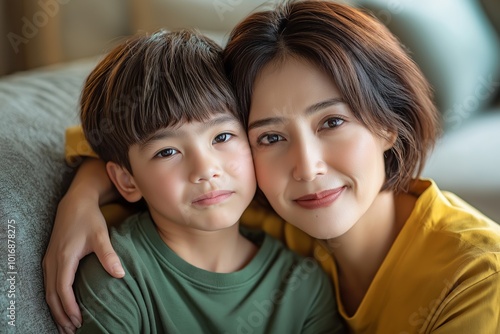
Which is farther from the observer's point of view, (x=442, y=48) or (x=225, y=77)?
(x=442, y=48)

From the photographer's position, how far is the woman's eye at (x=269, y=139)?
1061 millimetres

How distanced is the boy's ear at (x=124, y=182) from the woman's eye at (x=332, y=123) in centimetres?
34

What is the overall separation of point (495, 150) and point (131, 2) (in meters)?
1.35

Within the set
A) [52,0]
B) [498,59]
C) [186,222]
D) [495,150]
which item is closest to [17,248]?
[186,222]

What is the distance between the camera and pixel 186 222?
105 centimetres

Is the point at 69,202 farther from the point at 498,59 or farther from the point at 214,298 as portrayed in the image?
the point at 498,59

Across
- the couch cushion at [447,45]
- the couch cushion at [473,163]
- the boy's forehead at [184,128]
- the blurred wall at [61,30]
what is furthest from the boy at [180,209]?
the blurred wall at [61,30]

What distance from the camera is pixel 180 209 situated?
1032 mm

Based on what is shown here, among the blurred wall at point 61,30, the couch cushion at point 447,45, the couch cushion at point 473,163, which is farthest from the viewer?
the blurred wall at point 61,30

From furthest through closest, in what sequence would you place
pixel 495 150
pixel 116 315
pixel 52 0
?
pixel 52 0 < pixel 495 150 < pixel 116 315

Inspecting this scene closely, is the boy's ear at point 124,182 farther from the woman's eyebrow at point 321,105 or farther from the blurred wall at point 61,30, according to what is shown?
the blurred wall at point 61,30

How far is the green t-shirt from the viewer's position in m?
0.99

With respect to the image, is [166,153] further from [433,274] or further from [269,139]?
[433,274]

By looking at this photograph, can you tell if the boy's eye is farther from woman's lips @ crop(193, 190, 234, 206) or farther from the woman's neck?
the woman's neck
